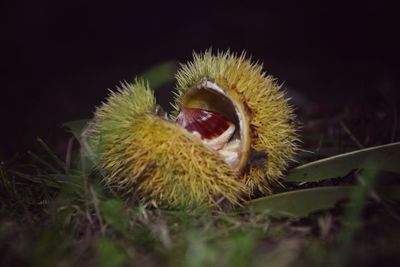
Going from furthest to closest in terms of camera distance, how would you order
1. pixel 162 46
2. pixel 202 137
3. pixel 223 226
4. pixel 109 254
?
pixel 162 46 → pixel 202 137 → pixel 223 226 → pixel 109 254

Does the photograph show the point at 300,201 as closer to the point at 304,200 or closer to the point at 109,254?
the point at 304,200

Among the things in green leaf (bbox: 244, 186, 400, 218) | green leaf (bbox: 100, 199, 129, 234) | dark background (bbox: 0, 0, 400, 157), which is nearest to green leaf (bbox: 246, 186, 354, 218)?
green leaf (bbox: 244, 186, 400, 218)

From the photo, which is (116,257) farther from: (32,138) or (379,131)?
(32,138)

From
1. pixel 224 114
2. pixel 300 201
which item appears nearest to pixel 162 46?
pixel 224 114

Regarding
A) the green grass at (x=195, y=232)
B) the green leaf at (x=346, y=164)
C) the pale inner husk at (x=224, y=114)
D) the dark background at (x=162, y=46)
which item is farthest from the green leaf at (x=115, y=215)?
the dark background at (x=162, y=46)

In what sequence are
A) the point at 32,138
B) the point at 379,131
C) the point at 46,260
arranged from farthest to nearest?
the point at 32,138 < the point at 379,131 < the point at 46,260

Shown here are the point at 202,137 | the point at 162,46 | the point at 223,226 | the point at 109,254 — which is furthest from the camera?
the point at 162,46

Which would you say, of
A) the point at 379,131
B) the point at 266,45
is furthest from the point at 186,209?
the point at 266,45
